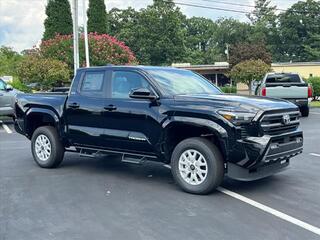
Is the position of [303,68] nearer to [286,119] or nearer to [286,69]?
[286,69]

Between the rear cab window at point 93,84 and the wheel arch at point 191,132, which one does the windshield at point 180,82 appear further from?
the rear cab window at point 93,84

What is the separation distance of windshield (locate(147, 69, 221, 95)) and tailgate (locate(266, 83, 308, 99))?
10.2 meters

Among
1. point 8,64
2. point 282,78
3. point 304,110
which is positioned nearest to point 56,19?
point 8,64

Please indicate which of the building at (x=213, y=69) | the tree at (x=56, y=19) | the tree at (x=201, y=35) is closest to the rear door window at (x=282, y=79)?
the tree at (x=56, y=19)

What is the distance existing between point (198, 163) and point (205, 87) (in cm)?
182

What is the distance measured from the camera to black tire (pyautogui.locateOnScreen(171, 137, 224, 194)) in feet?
20.8

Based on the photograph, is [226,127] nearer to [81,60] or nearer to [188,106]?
[188,106]

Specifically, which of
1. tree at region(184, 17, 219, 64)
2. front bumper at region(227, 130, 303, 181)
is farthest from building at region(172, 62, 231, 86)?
front bumper at region(227, 130, 303, 181)

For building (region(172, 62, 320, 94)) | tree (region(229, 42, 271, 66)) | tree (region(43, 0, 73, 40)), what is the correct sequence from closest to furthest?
tree (region(43, 0, 73, 40)) → tree (region(229, 42, 271, 66)) → building (region(172, 62, 320, 94))

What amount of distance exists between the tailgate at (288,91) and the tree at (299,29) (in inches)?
2119

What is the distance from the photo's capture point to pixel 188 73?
823 cm

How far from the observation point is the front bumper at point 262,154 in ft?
20.1

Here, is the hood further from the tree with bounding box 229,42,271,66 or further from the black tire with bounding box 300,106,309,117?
the tree with bounding box 229,42,271,66

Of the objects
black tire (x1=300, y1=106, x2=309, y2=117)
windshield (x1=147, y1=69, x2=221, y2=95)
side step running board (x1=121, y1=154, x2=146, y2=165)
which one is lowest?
black tire (x1=300, y1=106, x2=309, y2=117)
